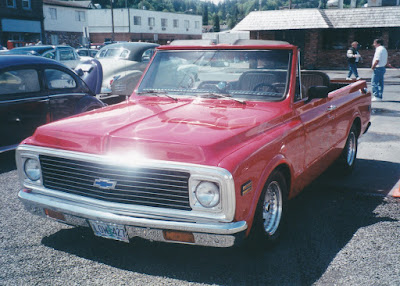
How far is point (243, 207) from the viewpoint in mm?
3037

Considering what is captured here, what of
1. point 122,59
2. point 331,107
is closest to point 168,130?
point 331,107

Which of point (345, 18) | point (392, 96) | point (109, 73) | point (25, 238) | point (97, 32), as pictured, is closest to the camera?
point (25, 238)

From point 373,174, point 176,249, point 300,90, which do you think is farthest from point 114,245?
point 373,174

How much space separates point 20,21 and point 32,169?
38.6m

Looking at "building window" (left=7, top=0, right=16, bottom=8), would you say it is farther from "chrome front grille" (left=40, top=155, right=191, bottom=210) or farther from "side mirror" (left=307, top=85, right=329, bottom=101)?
"chrome front grille" (left=40, top=155, right=191, bottom=210)

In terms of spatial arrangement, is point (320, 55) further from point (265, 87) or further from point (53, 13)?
point (53, 13)

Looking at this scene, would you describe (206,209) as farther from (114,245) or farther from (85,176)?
(114,245)

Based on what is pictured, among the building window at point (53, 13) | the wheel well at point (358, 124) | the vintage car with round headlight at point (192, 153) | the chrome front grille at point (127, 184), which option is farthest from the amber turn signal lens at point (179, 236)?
the building window at point (53, 13)

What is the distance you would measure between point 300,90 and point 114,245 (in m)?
2.35

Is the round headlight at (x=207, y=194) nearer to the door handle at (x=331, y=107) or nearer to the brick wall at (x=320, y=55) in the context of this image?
the door handle at (x=331, y=107)

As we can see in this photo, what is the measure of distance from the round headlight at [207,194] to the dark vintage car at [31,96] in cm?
437

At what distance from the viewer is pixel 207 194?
9.67 feet

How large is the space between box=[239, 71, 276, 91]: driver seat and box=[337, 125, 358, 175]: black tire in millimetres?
1932

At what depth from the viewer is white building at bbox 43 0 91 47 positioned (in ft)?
147
